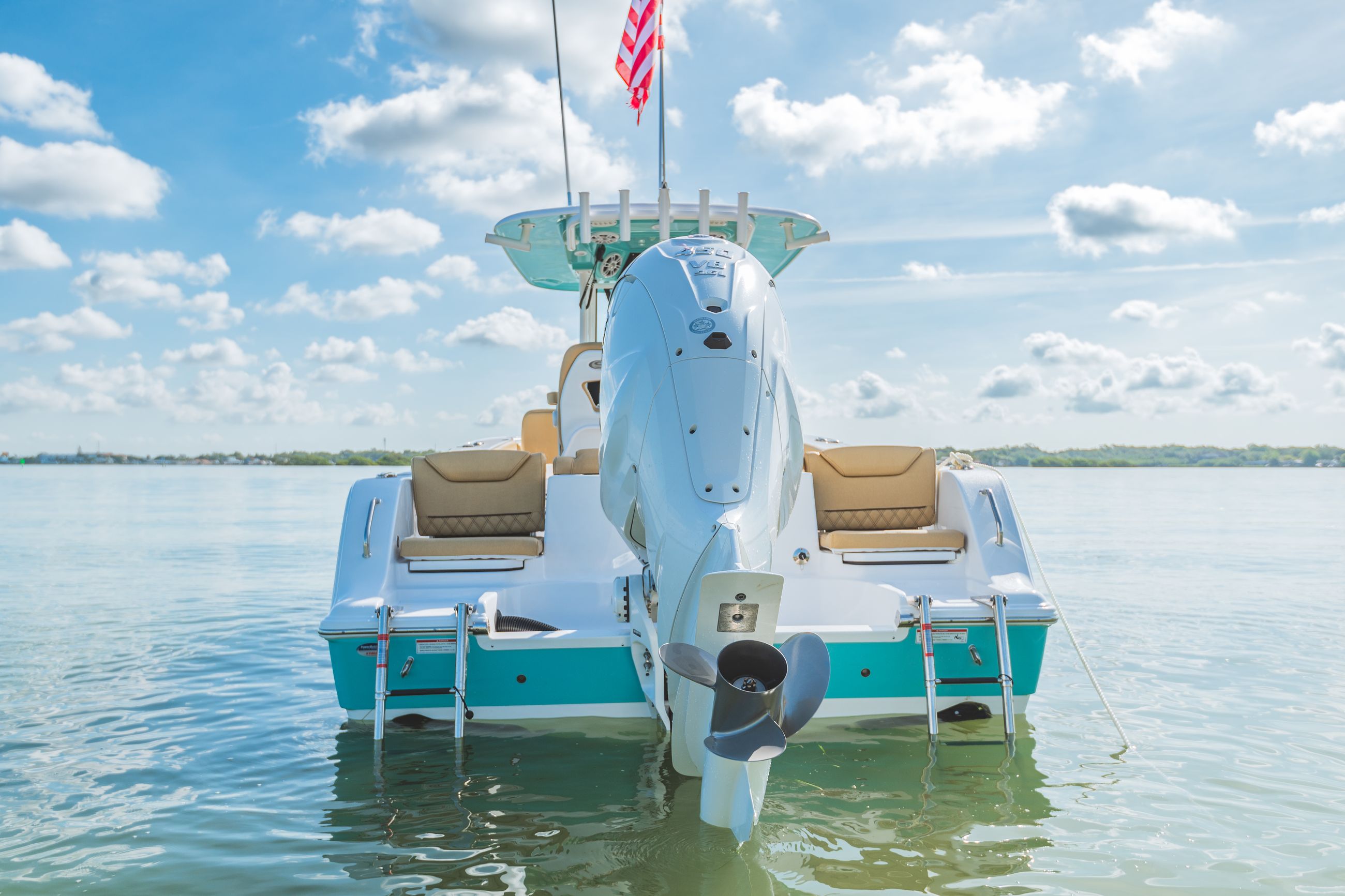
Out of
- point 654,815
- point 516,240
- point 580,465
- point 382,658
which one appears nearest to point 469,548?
point 580,465

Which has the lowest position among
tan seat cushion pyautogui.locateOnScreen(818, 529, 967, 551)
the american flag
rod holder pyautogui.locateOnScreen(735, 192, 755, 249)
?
tan seat cushion pyautogui.locateOnScreen(818, 529, 967, 551)

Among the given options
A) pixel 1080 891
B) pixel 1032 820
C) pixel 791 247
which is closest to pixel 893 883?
pixel 1080 891

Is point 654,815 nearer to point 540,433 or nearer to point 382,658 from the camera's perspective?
point 382,658

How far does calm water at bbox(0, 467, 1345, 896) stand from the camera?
370 cm

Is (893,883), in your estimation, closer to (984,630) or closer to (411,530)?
(984,630)

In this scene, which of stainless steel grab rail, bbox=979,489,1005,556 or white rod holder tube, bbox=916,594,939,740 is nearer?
white rod holder tube, bbox=916,594,939,740

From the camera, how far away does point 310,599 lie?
438 inches

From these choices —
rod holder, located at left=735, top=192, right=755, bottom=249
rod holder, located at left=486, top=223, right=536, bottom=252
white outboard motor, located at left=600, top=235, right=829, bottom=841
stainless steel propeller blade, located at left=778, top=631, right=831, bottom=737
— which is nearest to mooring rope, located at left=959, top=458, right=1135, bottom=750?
white outboard motor, located at left=600, top=235, right=829, bottom=841

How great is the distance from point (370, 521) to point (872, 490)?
120 inches

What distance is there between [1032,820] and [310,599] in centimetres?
901

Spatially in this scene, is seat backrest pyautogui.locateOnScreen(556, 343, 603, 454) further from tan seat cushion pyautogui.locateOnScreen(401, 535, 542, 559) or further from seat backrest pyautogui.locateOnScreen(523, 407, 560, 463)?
tan seat cushion pyautogui.locateOnScreen(401, 535, 542, 559)

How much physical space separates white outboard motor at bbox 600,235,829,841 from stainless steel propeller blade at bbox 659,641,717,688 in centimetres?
3

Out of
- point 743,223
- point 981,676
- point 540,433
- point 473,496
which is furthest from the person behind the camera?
point 540,433

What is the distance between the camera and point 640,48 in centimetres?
829
